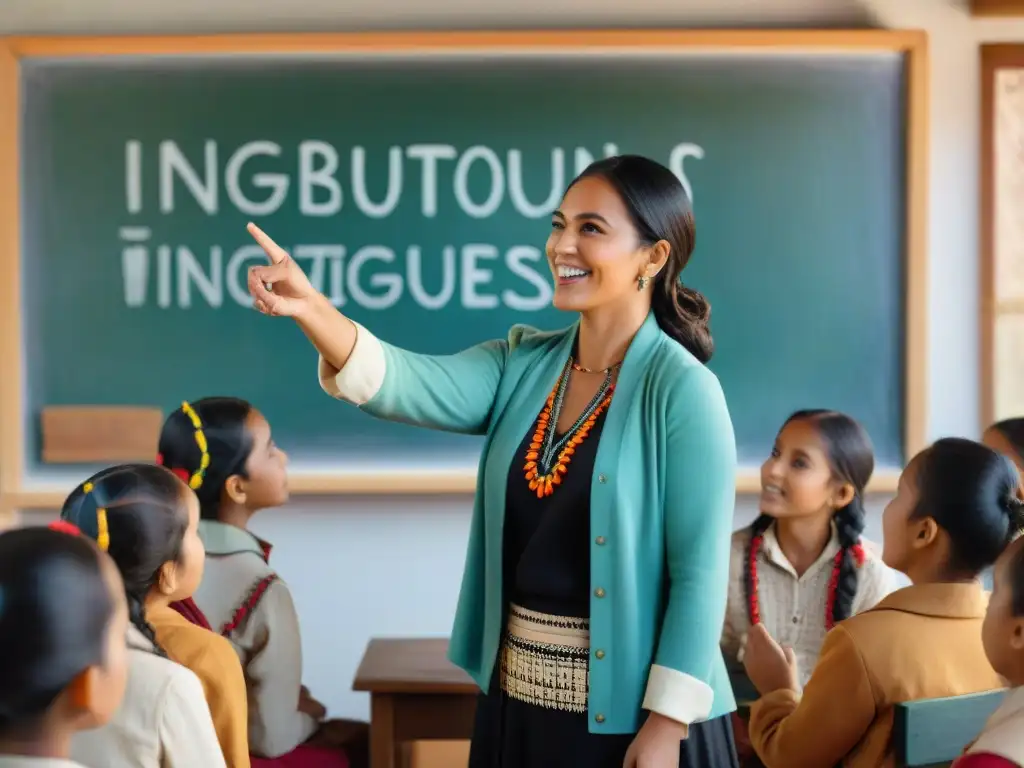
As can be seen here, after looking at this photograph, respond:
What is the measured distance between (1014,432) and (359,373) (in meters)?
1.49

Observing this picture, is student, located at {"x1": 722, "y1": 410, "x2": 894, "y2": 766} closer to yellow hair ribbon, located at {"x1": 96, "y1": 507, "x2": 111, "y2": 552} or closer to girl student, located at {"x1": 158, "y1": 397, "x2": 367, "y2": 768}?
girl student, located at {"x1": 158, "y1": 397, "x2": 367, "y2": 768}

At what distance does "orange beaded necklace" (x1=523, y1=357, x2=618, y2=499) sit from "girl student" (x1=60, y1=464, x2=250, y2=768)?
0.47 metres

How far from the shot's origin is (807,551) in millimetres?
2348

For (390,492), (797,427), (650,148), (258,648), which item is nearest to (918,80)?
(650,148)

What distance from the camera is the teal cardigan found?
1.44 m

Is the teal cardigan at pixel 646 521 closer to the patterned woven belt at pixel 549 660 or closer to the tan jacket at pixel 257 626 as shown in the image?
the patterned woven belt at pixel 549 660

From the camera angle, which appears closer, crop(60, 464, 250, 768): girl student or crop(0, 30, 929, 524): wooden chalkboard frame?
crop(60, 464, 250, 768): girl student

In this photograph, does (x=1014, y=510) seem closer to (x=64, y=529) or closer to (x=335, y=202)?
(x=64, y=529)

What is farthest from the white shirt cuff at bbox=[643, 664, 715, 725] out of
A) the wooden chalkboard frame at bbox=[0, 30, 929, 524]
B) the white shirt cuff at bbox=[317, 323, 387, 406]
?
the wooden chalkboard frame at bbox=[0, 30, 929, 524]

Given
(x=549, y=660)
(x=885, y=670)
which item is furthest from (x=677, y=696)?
(x=885, y=670)

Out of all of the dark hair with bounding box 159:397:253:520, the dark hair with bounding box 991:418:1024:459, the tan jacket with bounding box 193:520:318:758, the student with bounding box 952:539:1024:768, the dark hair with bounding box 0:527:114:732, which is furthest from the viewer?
the dark hair with bounding box 991:418:1024:459

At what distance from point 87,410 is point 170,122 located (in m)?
0.80

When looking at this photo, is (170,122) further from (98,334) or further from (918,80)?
(918,80)

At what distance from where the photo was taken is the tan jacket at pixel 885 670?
1.57 metres
